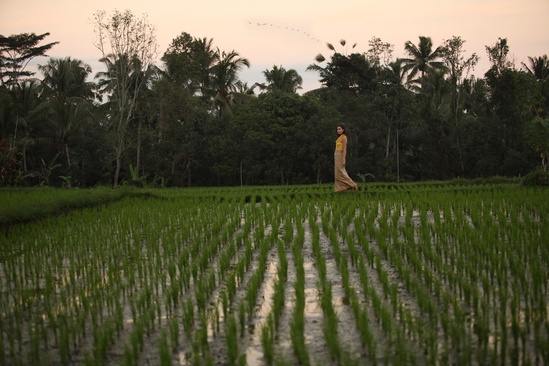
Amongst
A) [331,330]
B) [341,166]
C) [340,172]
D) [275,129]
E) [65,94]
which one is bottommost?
[331,330]

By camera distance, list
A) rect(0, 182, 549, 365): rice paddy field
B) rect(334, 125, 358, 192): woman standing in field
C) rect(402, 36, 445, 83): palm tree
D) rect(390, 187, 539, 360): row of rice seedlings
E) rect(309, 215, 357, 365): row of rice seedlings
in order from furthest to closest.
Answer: rect(402, 36, 445, 83): palm tree, rect(334, 125, 358, 192): woman standing in field, rect(390, 187, 539, 360): row of rice seedlings, rect(0, 182, 549, 365): rice paddy field, rect(309, 215, 357, 365): row of rice seedlings

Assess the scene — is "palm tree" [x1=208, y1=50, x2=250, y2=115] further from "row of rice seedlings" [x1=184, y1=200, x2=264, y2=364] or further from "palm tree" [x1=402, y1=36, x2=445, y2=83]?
"row of rice seedlings" [x1=184, y1=200, x2=264, y2=364]

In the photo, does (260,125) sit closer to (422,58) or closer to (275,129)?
(275,129)

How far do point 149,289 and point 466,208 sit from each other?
18.6 feet

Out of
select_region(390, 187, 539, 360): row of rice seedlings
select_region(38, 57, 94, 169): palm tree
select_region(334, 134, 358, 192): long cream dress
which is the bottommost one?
select_region(390, 187, 539, 360): row of rice seedlings

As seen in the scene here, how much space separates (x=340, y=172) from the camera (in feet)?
38.2

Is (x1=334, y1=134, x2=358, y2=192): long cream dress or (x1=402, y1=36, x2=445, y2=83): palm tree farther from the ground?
(x1=402, y1=36, x2=445, y2=83): palm tree

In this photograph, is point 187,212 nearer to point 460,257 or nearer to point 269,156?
point 460,257

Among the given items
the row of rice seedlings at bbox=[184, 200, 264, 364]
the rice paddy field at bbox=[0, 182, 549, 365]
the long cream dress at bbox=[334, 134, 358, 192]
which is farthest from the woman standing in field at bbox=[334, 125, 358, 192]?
the row of rice seedlings at bbox=[184, 200, 264, 364]

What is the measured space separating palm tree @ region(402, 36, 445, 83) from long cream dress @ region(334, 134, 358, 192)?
63.2 feet

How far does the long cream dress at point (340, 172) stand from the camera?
11375 mm

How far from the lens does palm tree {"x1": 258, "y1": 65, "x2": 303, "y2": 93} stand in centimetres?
3061

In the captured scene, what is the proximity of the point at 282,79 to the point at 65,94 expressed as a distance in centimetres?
1017

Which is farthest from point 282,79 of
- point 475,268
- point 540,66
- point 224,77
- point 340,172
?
point 475,268
